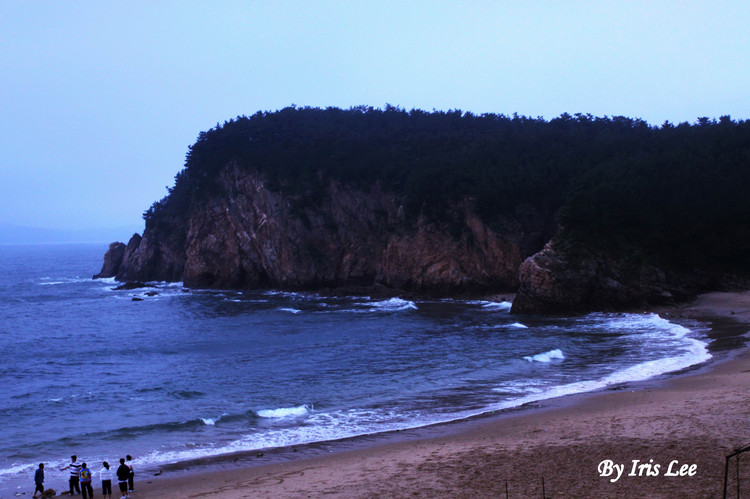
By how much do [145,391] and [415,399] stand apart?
1053 cm

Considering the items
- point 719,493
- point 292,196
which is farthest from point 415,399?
point 292,196

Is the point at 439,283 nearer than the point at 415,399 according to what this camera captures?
No

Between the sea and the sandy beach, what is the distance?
2072 millimetres

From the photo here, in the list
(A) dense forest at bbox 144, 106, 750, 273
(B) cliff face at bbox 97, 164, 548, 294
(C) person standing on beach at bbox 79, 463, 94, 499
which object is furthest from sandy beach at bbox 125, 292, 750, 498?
(B) cliff face at bbox 97, 164, 548, 294

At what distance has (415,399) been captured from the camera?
2197 cm

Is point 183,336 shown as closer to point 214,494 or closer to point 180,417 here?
point 180,417

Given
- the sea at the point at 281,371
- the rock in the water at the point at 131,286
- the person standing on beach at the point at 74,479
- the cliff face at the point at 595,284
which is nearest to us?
the person standing on beach at the point at 74,479

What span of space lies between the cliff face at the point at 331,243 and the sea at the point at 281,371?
13.1 ft

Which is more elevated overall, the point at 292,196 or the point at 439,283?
the point at 292,196

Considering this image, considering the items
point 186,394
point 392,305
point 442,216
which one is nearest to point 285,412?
point 186,394

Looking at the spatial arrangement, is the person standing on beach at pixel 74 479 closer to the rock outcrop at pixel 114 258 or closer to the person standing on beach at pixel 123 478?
the person standing on beach at pixel 123 478

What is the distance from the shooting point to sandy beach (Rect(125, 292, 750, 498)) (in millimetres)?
11742

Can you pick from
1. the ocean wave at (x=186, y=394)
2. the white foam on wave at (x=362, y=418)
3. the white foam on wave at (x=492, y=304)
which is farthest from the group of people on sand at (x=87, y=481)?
the white foam on wave at (x=492, y=304)

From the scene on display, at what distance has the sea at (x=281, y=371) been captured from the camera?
18859 mm
